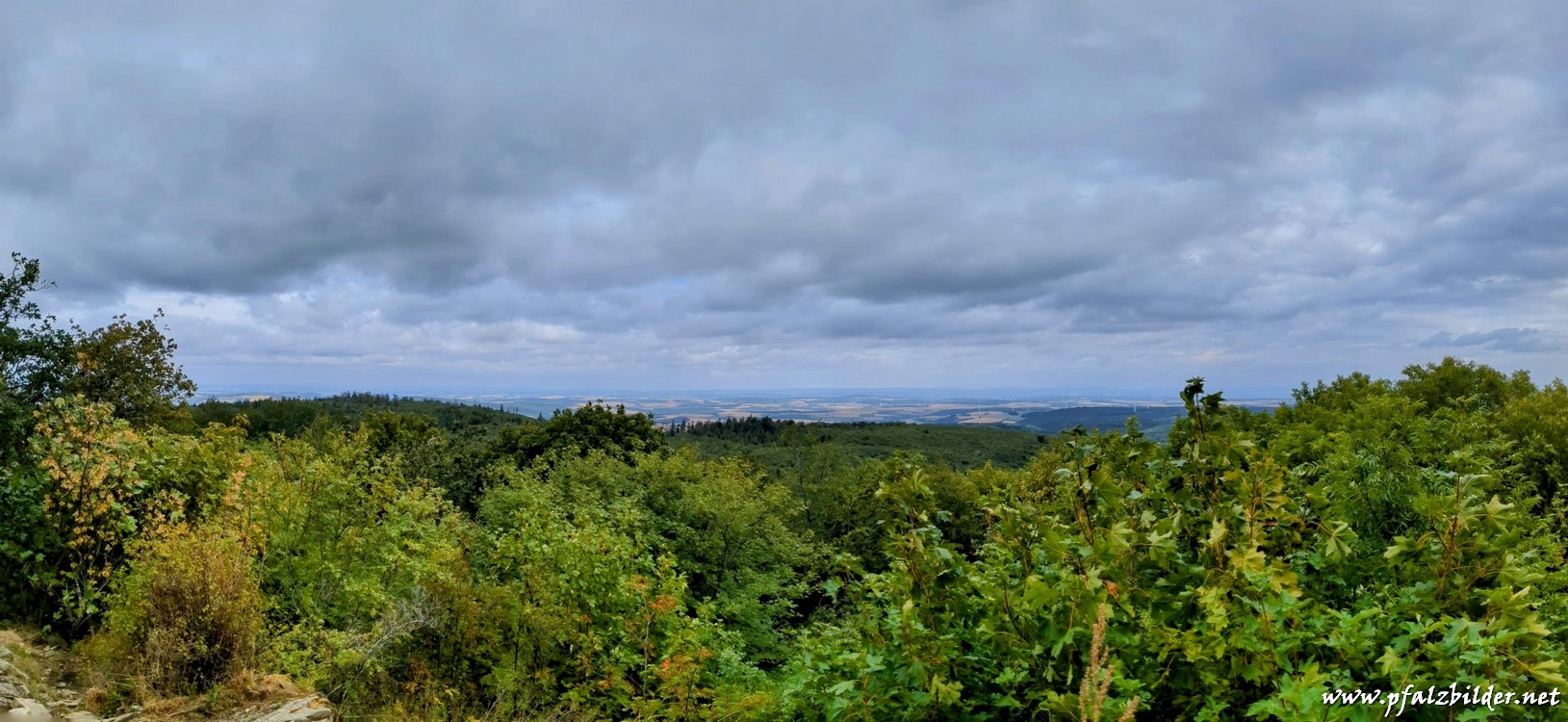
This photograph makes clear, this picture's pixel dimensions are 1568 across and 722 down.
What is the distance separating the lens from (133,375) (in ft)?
97.7

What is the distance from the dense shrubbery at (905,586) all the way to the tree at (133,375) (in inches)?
826

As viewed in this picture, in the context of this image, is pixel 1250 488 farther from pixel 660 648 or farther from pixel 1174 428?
pixel 660 648

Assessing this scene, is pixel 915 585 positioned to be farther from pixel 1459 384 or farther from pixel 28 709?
pixel 1459 384

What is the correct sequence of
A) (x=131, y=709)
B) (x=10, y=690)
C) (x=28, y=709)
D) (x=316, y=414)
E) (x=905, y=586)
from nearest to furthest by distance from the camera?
(x=905, y=586)
(x=28, y=709)
(x=10, y=690)
(x=131, y=709)
(x=316, y=414)

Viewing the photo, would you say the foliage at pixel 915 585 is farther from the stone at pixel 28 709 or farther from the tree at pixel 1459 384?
the tree at pixel 1459 384

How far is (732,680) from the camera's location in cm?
1027

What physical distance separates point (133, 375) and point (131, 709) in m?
33.2

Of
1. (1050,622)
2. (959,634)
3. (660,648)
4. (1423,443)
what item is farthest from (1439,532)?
(660,648)

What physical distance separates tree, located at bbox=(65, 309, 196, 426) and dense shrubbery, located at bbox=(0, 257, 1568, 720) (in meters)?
21.0

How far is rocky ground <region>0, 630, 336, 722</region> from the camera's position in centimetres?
563

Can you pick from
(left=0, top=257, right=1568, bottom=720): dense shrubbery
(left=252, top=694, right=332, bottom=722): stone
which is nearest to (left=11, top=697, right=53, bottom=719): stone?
(left=0, top=257, right=1568, bottom=720): dense shrubbery

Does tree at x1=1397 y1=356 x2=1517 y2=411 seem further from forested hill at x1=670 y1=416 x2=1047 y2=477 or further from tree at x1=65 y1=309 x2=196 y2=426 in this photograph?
tree at x1=65 y1=309 x2=196 y2=426

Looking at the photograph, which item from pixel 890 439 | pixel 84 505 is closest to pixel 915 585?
pixel 84 505

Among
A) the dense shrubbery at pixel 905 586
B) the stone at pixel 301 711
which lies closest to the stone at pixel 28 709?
the dense shrubbery at pixel 905 586
